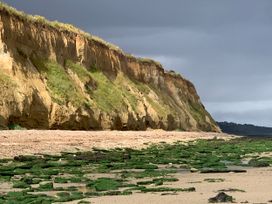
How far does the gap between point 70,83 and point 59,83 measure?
194 cm

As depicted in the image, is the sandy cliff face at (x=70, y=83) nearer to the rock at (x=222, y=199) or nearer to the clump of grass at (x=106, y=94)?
the clump of grass at (x=106, y=94)

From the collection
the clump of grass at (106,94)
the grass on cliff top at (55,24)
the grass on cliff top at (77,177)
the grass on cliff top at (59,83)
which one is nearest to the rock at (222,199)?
the grass on cliff top at (77,177)

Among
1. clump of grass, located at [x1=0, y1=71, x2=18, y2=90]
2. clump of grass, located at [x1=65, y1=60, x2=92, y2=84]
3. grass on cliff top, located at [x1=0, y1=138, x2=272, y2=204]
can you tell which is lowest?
grass on cliff top, located at [x1=0, y1=138, x2=272, y2=204]

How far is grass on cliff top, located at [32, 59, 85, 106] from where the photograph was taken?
4763 cm

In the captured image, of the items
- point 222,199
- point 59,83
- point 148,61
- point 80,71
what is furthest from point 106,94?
point 222,199

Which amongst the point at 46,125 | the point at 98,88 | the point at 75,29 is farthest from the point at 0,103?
the point at 75,29

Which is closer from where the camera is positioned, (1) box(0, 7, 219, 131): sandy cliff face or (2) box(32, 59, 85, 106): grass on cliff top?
(1) box(0, 7, 219, 131): sandy cliff face

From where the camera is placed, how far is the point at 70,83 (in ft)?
168

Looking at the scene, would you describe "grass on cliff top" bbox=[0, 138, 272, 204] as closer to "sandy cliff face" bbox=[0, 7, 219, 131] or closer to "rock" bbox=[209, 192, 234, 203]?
"rock" bbox=[209, 192, 234, 203]

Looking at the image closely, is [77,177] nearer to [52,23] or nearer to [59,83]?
[59,83]

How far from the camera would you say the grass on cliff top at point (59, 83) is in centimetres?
4763

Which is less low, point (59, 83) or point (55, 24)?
point (55, 24)

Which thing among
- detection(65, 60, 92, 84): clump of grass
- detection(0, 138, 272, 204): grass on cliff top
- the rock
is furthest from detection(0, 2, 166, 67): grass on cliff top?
the rock

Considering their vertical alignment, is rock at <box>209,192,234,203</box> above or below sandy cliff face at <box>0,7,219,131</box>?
below
